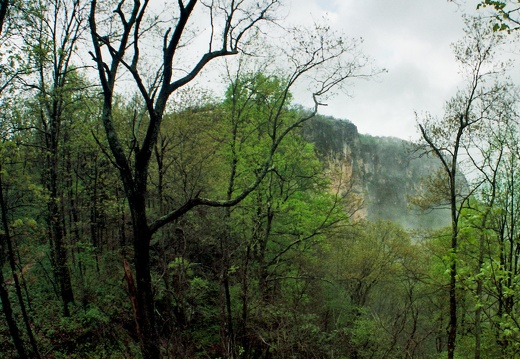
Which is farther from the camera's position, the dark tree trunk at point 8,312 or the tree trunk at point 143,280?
the dark tree trunk at point 8,312

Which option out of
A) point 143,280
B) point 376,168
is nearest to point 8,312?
point 143,280

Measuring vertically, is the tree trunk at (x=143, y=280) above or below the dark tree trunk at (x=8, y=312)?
above

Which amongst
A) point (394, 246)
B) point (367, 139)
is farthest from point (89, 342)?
point (367, 139)

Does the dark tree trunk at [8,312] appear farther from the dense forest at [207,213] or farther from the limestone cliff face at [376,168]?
the limestone cliff face at [376,168]

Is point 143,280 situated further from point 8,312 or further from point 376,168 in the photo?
point 376,168

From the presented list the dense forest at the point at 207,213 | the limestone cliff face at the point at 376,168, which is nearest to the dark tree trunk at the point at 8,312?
the dense forest at the point at 207,213

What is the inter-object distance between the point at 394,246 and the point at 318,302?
8857 mm

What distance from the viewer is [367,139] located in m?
73.8

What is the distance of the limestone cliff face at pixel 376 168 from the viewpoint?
55906 mm

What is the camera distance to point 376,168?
70188 mm

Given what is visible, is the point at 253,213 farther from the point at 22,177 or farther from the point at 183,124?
the point at 22,177

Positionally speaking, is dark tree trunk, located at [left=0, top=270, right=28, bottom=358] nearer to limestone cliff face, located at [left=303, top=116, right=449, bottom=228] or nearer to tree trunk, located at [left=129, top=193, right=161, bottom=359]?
Answer: tree trunk, located at [left=129, top=193, right=161, bottom=359]

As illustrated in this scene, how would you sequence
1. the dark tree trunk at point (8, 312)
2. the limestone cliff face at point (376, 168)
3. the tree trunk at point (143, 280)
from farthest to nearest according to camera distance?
the limestone cliff face at point (376, 168) < the dark tree trunk at point (8, 312) < the tree trunk at point (143, 280)

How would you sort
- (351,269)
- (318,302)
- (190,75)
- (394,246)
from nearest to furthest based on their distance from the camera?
(190,75) < (318,302) < (351,269) < (394,246)
